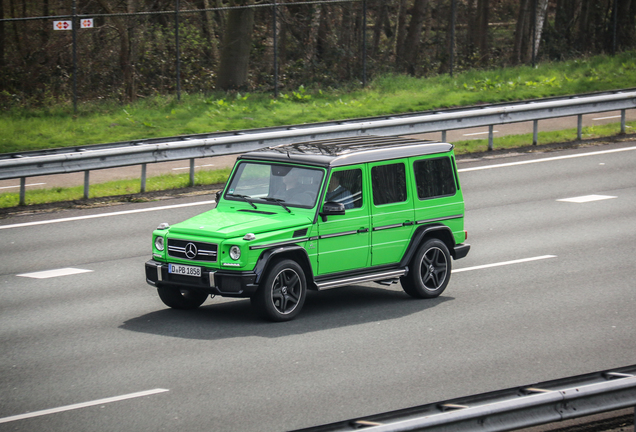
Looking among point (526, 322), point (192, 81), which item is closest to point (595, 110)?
point (192, 81)

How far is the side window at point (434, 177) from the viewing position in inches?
432

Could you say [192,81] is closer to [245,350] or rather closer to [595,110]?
[595,110]

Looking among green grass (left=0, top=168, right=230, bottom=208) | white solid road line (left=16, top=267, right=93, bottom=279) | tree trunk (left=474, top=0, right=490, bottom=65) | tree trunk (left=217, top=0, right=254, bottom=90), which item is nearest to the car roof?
white solid road line (left=16, top=267, right=93, bottom=279)

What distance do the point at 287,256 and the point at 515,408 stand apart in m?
4.54

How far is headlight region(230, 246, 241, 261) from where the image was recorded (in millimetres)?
9297

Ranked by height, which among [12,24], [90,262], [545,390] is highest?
[12,24]

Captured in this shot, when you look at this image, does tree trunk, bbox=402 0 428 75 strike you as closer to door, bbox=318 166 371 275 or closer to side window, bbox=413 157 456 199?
side window, bbox=413 157 456 199

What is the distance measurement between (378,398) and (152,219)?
8.74 metres

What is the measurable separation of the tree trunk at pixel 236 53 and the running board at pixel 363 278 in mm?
18746

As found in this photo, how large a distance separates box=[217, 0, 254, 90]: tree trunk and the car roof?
17.6m

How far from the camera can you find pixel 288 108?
26.3 meters

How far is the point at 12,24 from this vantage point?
92.3ft

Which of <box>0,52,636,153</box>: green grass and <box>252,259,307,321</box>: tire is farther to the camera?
<box>0,52,636,153</box>: green grass

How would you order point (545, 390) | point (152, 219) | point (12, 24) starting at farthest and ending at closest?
point (12, 24) → point (152, 219) → point (545, 390)
